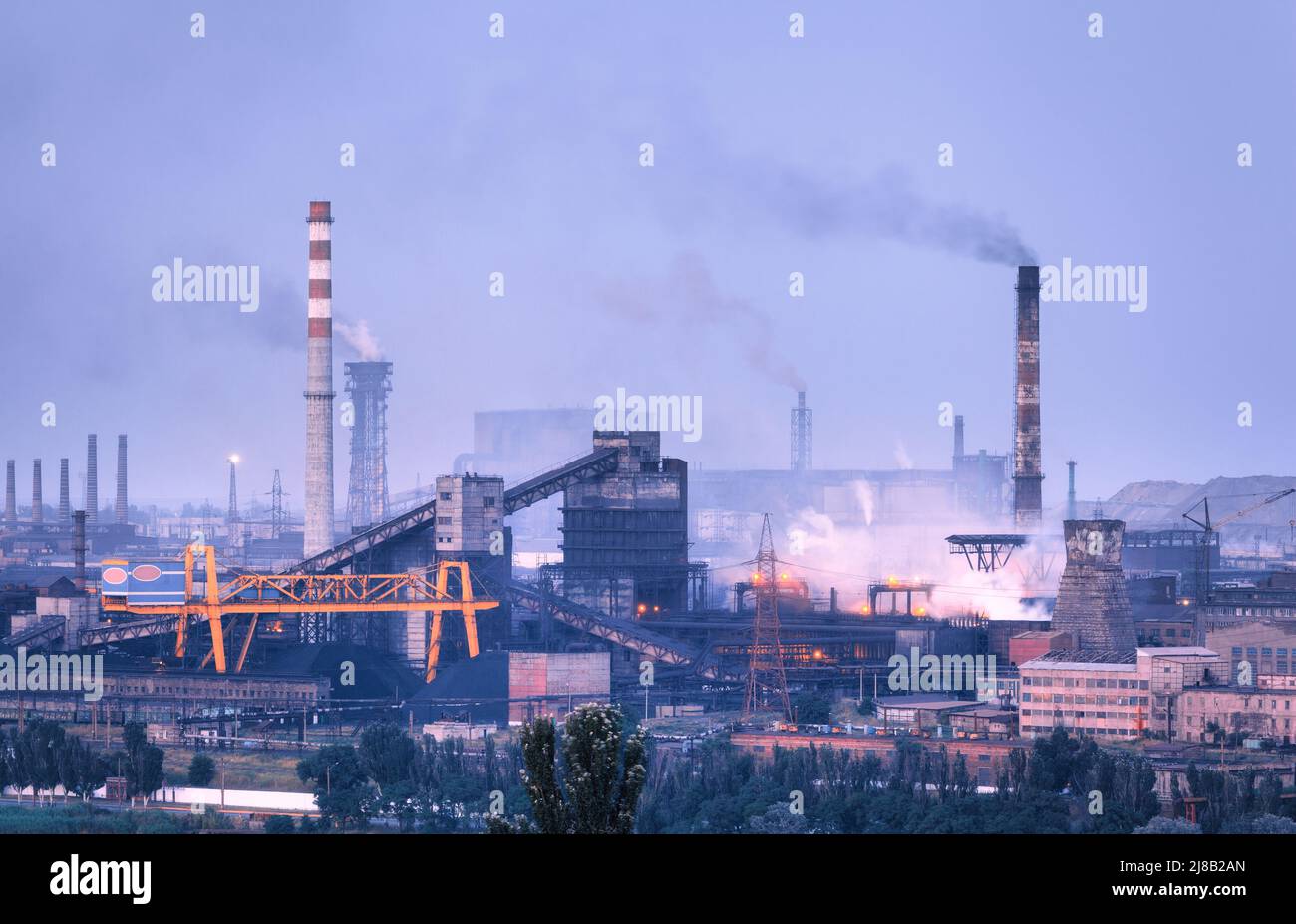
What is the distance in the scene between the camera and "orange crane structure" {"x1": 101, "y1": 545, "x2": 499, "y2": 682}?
56688 mm

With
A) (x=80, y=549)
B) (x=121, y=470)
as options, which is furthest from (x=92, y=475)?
(x=80, y=549)

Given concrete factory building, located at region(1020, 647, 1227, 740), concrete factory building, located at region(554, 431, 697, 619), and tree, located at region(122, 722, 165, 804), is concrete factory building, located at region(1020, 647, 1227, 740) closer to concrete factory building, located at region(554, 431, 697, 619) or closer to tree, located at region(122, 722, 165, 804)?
concrete factory building, located at region(554, 431, 697, 619)

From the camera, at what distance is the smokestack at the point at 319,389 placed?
69125 mm

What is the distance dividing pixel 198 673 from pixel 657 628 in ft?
43.1

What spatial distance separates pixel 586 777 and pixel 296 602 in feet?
115

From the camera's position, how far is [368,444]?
4053 inches

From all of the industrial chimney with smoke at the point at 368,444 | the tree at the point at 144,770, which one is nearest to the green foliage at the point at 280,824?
the tree at the point at 144,770

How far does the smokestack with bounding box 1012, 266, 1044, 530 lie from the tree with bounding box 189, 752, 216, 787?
32.8 metres

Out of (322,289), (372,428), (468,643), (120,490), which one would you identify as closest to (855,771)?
(468,643)

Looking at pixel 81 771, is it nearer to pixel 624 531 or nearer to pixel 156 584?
pixel 156 584

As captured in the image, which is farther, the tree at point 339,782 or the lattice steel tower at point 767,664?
the lattice steel tower at point 767,664

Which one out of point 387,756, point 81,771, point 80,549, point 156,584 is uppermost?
point 80,549

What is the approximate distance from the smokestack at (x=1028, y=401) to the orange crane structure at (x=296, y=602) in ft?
65.8

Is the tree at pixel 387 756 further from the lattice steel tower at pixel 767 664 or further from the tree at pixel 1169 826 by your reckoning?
the tree at pixel 1169 826
